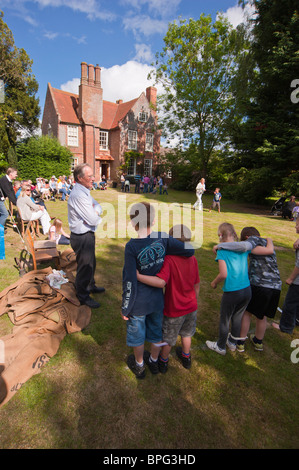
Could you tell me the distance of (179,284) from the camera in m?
2.43

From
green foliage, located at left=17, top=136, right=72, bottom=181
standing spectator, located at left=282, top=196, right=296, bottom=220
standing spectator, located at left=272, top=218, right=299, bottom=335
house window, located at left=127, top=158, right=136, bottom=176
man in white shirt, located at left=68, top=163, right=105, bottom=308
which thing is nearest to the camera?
standing spectator, located at left=272, top=218, right=299, bottom=335

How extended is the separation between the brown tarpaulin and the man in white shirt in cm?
36

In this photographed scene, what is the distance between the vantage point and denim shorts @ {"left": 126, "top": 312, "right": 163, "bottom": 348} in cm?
239

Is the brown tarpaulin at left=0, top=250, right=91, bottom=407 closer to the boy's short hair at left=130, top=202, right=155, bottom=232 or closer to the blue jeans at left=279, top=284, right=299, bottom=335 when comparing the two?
the boy's short hair at left=130, top=202, right=155, bottom=232

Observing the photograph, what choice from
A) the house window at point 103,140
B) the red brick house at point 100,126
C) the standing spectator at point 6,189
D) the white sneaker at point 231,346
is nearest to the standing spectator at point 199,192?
the standing spectator at point 6,189

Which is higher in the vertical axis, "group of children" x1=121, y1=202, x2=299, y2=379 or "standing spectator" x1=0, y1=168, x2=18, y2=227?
"standing spectator" x1=0, y1=168, x2=18, y2=227

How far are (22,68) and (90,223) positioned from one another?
34139 mm

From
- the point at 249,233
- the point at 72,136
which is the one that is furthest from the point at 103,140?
the point at 249,233

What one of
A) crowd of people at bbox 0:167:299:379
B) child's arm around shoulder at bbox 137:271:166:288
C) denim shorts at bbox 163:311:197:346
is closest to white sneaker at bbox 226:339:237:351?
crowd of people at bbox 0:167:299:379

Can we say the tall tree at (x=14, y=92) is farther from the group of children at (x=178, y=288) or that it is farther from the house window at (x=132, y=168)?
the group of children at (x=178, y=288)

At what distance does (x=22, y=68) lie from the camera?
2744 cm

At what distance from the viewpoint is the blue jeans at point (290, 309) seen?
3358 millimetres
